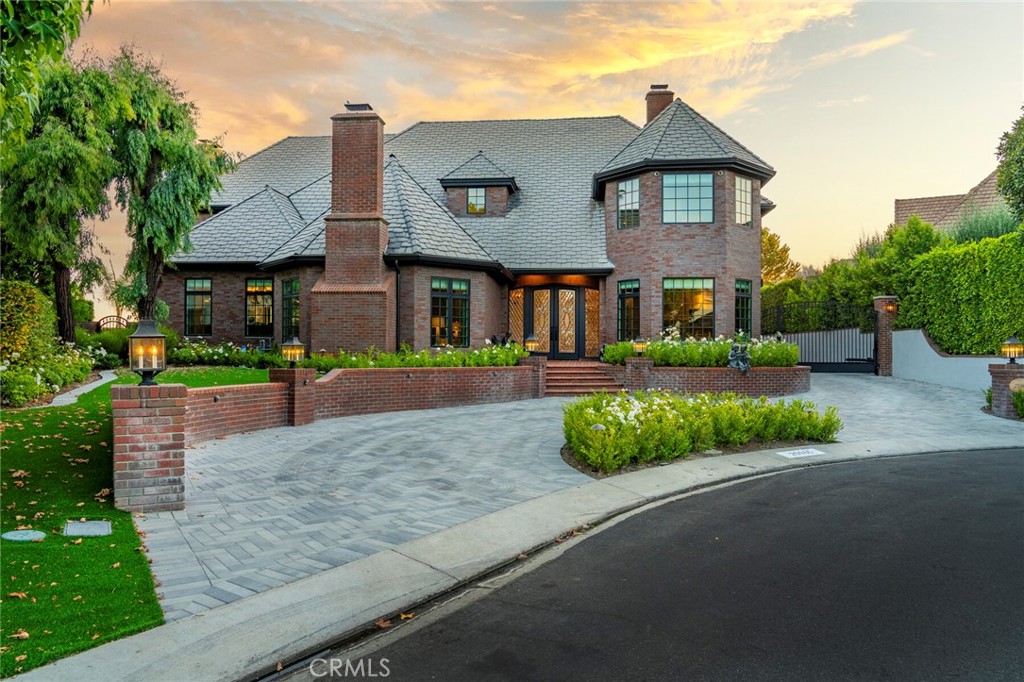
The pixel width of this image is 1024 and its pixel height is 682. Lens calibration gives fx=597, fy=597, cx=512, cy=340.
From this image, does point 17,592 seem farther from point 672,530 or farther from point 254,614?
point 672,530

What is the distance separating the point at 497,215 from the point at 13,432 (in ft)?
60.0

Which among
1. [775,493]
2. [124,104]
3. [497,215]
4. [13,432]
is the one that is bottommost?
[775,493]

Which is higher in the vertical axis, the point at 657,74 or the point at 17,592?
the point at 657,74

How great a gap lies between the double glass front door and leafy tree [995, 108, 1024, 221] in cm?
1227

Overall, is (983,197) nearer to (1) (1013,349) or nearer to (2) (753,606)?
(1) (1013,349)

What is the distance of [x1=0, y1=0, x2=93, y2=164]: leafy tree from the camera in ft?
16.8

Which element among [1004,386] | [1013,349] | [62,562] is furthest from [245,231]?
[1013,349]

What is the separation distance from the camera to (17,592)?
4082 millimetres

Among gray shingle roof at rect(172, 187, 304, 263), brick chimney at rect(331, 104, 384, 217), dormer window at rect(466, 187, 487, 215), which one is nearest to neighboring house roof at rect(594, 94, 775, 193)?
dormer window at rect(466, 187, 487, 215)

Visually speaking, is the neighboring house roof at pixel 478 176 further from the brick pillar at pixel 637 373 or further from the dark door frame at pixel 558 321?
the brick pillar at pixel 637 373

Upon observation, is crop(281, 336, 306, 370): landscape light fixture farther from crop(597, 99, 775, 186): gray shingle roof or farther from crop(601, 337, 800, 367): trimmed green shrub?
crop(597, 99, 775, 186): gray shingle roof

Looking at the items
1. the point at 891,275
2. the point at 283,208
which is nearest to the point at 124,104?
the point at 283,208

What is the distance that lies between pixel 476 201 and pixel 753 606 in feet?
72.4

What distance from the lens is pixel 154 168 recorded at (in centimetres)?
1964
